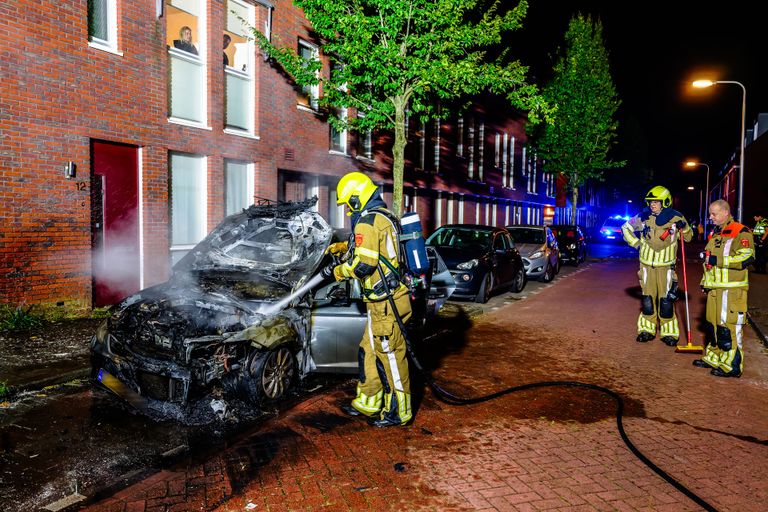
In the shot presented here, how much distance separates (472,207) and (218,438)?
918 inches

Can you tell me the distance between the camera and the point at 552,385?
6.21m

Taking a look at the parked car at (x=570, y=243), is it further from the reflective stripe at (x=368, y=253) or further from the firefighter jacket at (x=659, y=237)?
the reflective stripe at (x=368, y=253)

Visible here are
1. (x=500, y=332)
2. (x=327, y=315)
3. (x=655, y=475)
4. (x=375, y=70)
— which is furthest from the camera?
(x=375, y=70)

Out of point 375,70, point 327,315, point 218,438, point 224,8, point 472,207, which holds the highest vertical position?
point 224,8

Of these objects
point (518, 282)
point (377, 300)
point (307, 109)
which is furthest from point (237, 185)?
point (377, 300)

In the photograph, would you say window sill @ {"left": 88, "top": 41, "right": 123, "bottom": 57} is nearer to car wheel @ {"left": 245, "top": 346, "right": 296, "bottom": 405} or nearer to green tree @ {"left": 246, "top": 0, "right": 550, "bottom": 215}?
green tree @ {"left": 246, "top": 0, "right": 550, "bottom": 215}

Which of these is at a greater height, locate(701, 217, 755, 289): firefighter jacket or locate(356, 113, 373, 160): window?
locate(356, 113, 373, 160): window

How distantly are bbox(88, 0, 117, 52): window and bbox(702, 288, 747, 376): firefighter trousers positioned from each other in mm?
9886

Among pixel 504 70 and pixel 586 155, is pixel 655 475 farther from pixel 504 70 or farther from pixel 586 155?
pixel 586 155

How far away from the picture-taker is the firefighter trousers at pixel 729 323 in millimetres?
6688

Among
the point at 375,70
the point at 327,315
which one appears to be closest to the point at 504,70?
the point at 375,70

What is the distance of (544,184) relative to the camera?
3978 cm

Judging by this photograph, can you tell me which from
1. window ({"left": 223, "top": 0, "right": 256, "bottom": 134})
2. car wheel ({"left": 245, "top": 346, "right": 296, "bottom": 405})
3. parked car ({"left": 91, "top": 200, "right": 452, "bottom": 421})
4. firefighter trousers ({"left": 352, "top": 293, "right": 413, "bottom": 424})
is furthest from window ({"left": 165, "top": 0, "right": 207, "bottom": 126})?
firefighter trousers ({"left": 352, "top": 293, "right": 413, "bottom": 424})

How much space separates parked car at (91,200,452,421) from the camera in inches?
195
